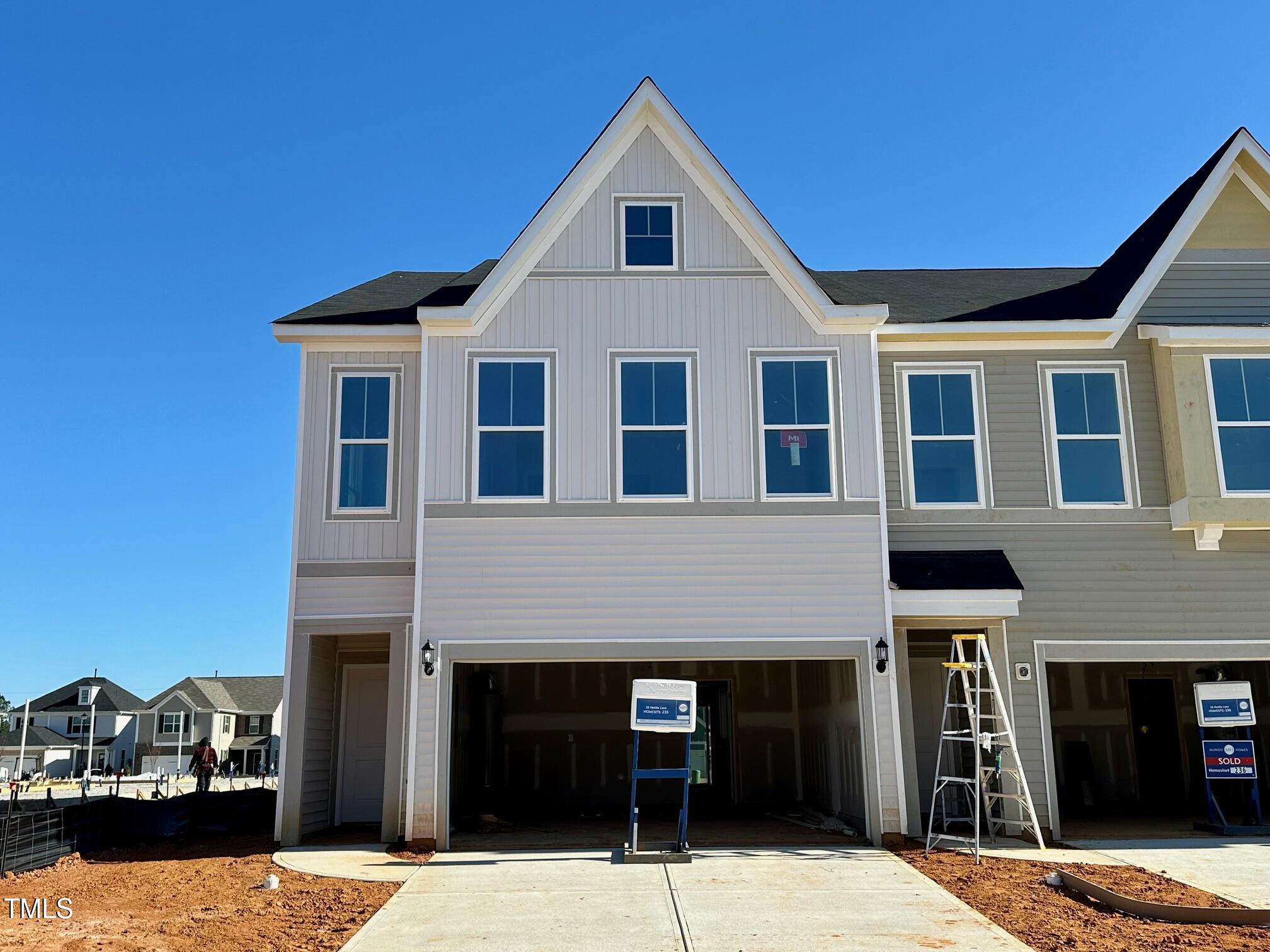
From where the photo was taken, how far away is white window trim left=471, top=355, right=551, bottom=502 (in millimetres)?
13172

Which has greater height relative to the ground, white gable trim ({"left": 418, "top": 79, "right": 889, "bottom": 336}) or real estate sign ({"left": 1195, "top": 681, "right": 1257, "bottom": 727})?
white gable trim ({"left": 418, "top": 79, "right": 889, "bottom": 336})

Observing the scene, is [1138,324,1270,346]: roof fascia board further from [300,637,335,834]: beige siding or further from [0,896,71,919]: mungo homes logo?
[0,896,71,919]: mungo homes logo

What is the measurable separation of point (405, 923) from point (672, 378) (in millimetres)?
7096

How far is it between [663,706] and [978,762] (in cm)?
352

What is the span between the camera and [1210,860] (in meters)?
11.6

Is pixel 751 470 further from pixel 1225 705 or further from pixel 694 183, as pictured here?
pixel 1225 705

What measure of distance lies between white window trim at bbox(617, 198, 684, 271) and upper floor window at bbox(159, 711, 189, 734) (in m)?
→ 56.4

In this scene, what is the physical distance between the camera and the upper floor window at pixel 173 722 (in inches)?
2425

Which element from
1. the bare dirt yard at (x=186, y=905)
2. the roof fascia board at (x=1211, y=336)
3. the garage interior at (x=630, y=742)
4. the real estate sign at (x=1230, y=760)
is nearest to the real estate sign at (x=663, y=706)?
the bare dirt yard at (x=186, y=905)

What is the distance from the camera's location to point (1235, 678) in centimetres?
1767

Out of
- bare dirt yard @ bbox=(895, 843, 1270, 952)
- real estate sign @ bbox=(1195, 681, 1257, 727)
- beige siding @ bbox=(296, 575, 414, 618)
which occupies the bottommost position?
bare dirt yard @ bbox=(895, 843, 1270, 952)

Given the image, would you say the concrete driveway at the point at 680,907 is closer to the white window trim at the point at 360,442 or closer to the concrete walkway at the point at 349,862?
the concrete walkway at the point at 349,862

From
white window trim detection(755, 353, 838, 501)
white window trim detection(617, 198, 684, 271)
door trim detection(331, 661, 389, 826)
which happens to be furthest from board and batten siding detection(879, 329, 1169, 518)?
door trim detection(331, 661, 389, 826)

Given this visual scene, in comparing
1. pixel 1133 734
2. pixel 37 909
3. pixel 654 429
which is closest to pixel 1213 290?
pixel 1133 734
